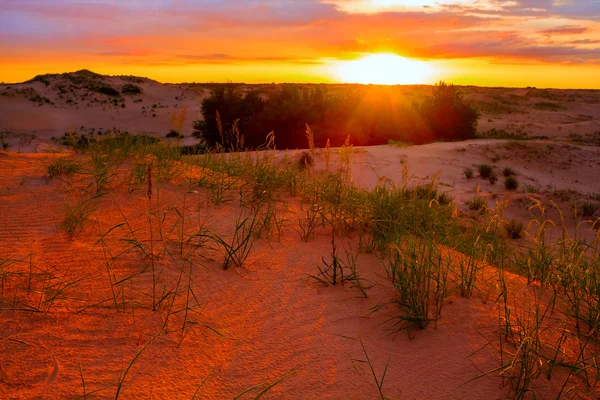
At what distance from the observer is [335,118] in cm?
1980

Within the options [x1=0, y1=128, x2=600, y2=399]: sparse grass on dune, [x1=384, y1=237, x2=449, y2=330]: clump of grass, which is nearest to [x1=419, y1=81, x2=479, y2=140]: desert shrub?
[x1=0, y1=128, x2=600, y2=399]: sparse grass on dune

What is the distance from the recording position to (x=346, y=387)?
2.36 metres

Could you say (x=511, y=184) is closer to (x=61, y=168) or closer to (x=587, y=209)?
(x=587, y=209)

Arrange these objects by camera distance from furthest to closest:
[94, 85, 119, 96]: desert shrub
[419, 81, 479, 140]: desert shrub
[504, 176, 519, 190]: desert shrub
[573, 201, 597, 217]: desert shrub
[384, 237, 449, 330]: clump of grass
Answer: [94, 85, 119, 96]: desert shrub < [419, 81, 479, 140]: desert shrub < [504, 176, 519, 190]: desert shrub < [573, 201, 597, 217]: desert shrub < [384, 237, 449, 330]: clump of grass

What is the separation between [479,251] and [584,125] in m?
34.3

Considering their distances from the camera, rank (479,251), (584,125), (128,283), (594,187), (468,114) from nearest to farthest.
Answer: (128,283) → (479,251) → (594,187) → (468,114) → (584,125)

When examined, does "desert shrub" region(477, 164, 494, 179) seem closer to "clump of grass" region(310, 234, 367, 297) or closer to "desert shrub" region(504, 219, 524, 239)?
"desert shrub" region(504, 219, 524, 239)

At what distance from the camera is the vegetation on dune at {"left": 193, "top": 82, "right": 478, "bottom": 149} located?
62.7 ft

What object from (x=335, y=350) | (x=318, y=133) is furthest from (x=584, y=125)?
(x=335, y=350)

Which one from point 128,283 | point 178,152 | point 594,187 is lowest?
point 594,187

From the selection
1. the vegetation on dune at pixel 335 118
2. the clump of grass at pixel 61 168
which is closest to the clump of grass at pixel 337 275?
the clump of grass at pixel 61 168

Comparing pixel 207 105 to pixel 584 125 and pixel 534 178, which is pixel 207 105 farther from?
pixel 584 125

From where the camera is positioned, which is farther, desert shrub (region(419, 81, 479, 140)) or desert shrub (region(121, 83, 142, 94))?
desert shrub (region(121, 83, 142, 94))

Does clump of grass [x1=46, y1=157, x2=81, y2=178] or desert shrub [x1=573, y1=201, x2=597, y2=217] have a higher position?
clump of grass [x1=46, y1=157, x2=81, y2=178]
